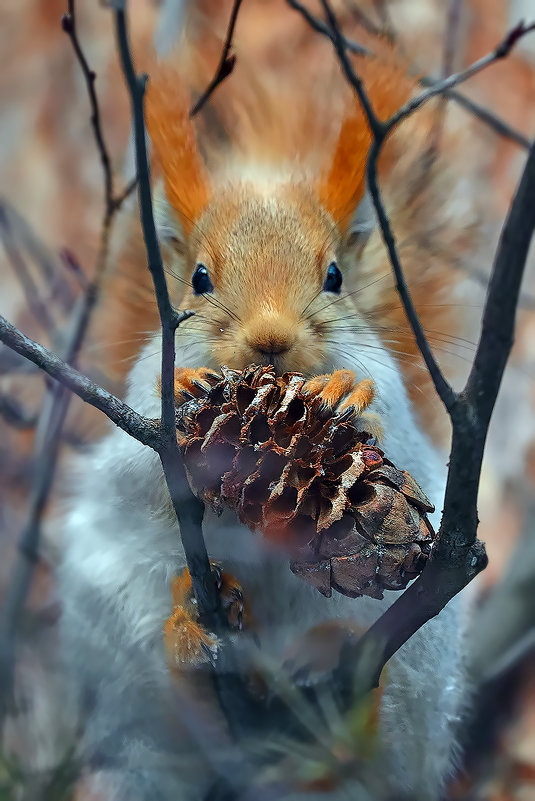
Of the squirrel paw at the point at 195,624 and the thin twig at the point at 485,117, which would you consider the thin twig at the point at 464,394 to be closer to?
the squirrel paw at the point at 195,624

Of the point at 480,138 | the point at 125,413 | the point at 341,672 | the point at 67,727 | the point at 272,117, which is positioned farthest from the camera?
the point at 480,138

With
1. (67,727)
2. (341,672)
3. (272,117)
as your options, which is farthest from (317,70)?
(67,727)

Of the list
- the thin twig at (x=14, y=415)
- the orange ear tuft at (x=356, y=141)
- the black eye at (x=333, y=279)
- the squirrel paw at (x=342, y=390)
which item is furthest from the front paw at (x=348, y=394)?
the thin twig at (x=14, y=415)

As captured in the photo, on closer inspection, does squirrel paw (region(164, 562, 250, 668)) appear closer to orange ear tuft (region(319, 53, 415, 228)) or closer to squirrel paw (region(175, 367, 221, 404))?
squirrel paw (region(175, 367, 221, 404))

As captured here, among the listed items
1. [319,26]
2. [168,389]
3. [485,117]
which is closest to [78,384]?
[168,389]

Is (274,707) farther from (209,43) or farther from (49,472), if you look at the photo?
(209,43)

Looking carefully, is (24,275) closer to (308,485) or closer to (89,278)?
(89,278)

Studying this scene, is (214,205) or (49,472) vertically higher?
(214,205)
